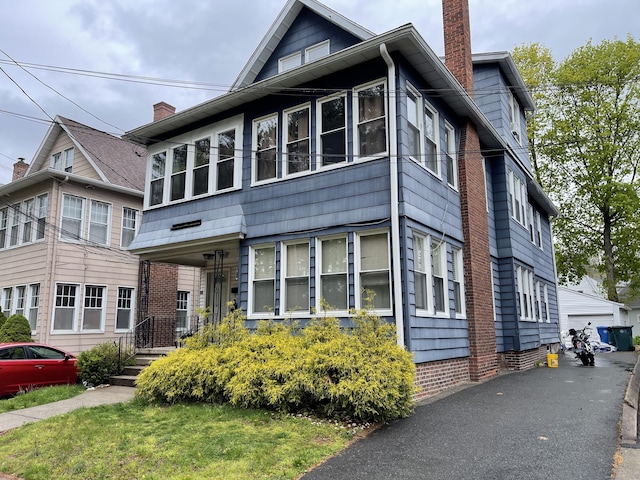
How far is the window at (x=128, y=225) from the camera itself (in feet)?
58.0

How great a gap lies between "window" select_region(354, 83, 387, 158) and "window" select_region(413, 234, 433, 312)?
1.91 metres

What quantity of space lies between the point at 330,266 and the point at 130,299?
1086cm

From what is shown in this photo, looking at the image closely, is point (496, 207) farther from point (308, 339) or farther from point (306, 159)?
point (308, 339)

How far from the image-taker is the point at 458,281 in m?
11.0

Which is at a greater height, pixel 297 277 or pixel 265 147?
pixel 265 147

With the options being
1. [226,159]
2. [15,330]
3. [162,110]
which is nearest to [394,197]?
[226,159]

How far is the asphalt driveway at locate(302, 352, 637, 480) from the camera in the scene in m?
4.80

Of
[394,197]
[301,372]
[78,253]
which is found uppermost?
[78,253]

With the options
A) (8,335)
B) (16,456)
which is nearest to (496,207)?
(16,456)

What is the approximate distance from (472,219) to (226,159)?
6.16 m

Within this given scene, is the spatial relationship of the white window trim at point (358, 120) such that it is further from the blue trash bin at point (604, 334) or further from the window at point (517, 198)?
the blue trash bin at point (604, 334)

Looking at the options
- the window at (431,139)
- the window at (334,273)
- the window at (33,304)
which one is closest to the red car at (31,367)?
the window at (33,304)

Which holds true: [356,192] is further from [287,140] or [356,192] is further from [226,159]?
[226,159]

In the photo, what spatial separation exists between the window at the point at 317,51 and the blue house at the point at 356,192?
→ 6 centimetres
